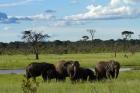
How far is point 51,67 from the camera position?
114ft

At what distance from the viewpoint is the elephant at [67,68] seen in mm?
33250

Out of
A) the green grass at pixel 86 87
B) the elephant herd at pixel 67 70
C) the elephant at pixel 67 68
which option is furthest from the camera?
the elephant herd at pixel 67 70

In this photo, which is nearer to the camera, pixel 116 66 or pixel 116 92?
pixel 116 92

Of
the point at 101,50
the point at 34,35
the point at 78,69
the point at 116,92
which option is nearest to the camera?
the point at 116,92

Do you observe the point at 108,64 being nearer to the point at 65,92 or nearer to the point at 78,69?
the point at 78,69

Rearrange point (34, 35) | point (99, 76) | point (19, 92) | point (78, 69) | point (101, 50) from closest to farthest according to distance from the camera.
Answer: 1. point (19, 92)
2. point (78, 69)
3. point (99, 76)
4. point (34, 35)
5. point (101, 50)

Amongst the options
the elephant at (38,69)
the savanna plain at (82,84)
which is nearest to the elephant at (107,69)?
the savanna plain at (82,84)

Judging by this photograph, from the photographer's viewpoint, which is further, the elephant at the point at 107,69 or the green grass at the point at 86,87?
the elephant at the point at 107,69

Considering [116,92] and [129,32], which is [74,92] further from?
[129,32]

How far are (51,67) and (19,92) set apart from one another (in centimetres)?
1563

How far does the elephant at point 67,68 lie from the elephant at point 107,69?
2062 mm

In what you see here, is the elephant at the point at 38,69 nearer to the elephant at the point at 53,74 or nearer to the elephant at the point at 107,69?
the elephant at the point at 53,74

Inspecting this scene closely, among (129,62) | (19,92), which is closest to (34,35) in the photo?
(129,62)

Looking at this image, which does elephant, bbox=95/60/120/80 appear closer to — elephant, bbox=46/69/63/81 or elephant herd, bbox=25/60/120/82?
elephant herd, bbox=25/60/120/82
